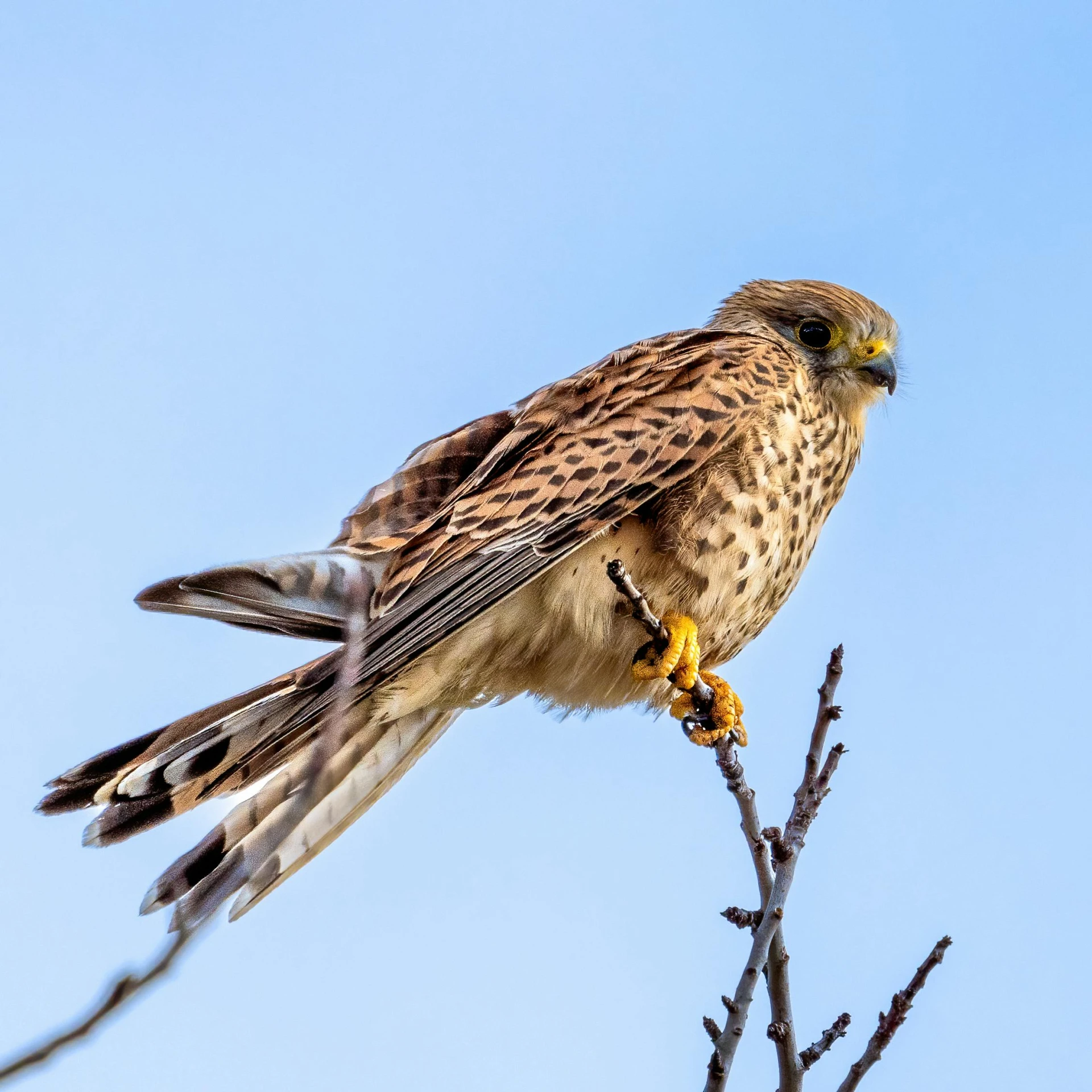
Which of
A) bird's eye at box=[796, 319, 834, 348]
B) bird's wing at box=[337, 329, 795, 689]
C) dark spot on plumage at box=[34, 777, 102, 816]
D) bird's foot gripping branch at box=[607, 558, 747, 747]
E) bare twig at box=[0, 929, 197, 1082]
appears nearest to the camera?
bare twig at box=[0, 929, 197, 1082]

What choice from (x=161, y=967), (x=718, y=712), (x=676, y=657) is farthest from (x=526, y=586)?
(x=161, y=967)

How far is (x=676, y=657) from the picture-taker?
11.2ft

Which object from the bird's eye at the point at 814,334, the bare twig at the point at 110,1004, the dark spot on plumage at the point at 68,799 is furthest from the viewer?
the bird's eye at the point at 814,334

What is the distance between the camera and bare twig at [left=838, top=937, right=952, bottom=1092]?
2.23 m

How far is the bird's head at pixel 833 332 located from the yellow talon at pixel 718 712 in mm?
1010

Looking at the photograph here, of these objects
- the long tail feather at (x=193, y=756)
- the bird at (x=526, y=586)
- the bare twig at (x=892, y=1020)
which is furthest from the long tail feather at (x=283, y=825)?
the bare twig at (x=892, y=1020)

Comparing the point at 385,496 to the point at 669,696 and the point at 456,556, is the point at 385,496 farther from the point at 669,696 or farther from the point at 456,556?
the point at 669,696

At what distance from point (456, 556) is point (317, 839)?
33.2 inches

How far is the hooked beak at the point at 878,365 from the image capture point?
4199 mm

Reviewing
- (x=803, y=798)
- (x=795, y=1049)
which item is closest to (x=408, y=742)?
(x=803, y=798)

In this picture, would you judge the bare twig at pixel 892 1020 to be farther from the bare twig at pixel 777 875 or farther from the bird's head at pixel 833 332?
the bird's head at pixel 833 332

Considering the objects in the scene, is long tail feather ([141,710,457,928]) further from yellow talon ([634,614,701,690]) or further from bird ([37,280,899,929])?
yellow talon ([634,614,701,690])

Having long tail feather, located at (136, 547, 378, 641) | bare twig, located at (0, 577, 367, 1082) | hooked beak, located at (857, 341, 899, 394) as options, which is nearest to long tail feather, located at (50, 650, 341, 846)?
long tail feather, located at (136, 547, 378, 641)

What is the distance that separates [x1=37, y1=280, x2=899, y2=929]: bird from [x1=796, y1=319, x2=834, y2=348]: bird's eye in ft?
1.05
